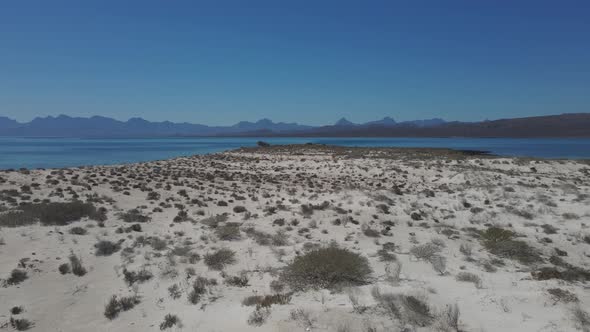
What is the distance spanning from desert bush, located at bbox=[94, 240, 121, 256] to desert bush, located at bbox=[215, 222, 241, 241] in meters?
3.14

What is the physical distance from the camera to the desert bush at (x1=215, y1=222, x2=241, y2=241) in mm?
12310

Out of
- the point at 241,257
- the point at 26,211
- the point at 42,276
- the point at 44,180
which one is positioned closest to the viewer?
the point at 42,276

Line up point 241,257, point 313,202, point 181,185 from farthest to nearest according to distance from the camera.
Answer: point 181,185 → point 313,202 → point 241,257

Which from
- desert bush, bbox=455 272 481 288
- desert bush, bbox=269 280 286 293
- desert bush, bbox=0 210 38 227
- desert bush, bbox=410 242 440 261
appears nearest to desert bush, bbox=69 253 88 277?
desert bush, bbox=0 210 38 227

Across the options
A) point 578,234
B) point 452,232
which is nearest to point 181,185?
point 452,232

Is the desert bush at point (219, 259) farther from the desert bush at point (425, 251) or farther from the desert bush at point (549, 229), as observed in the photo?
the desert bush at point (549, 229)

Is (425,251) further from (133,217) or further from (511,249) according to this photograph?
(133,217)

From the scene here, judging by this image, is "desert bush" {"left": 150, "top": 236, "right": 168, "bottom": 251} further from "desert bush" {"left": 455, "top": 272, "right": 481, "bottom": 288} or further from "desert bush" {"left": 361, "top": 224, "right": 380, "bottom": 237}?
"desert bush" {"left": 455, "top": 272, "right": 481, "bottom": 288}

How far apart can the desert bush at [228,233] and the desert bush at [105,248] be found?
10.3 ft

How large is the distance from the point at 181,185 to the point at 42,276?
1521 cm

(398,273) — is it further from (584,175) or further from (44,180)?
(584,175)

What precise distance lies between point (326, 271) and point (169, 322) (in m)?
3.66

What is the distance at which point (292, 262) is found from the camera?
9812 mm

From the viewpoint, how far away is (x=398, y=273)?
8875mm
